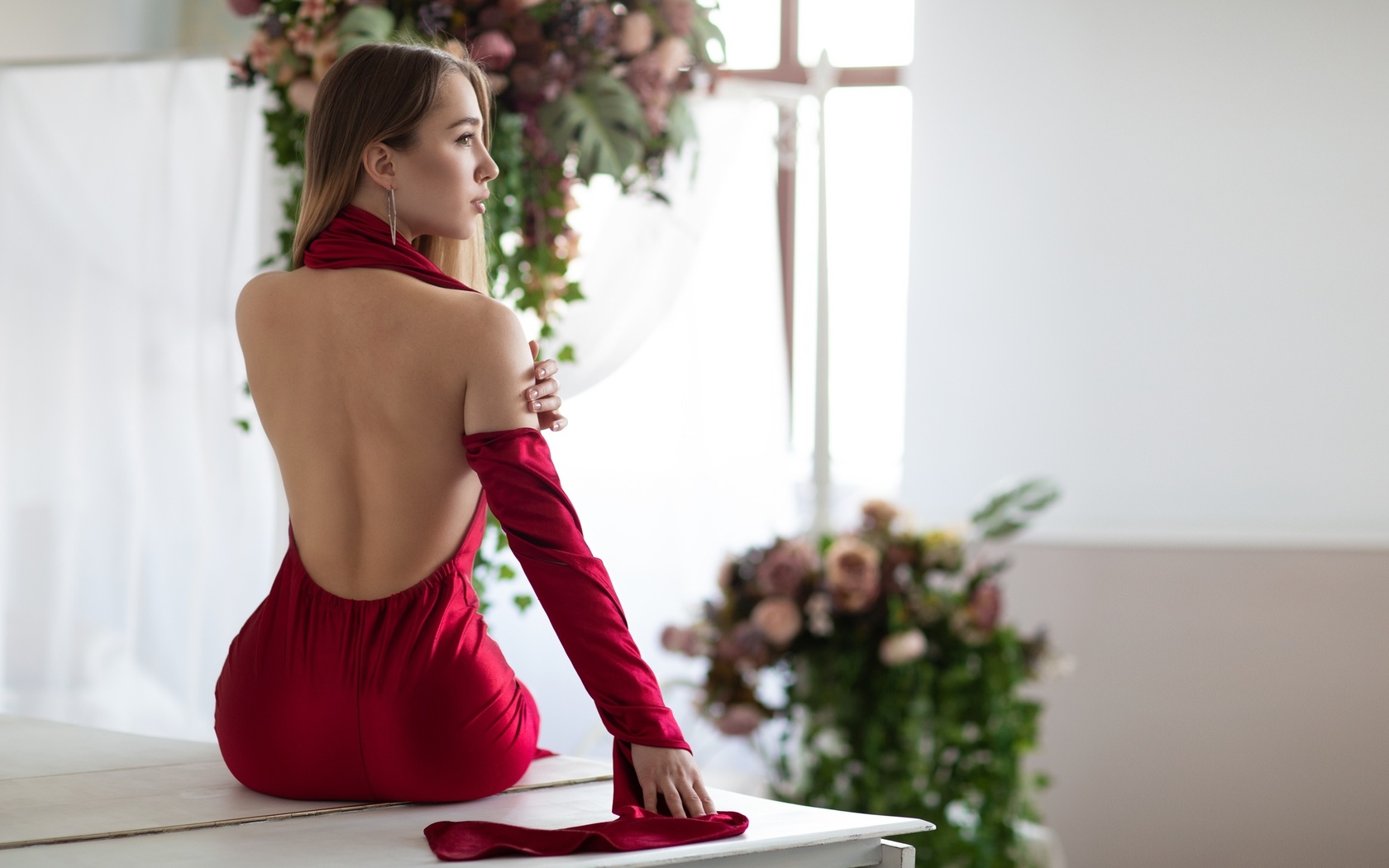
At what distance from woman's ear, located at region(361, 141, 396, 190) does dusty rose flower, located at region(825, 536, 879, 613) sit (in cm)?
157

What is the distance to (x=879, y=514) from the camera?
2.89 m

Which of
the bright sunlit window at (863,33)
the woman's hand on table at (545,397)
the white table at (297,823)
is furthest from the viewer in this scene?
the bright sunlit window at (863,33)

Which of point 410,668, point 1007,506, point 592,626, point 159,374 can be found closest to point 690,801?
point 592,626

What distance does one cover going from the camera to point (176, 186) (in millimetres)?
2975

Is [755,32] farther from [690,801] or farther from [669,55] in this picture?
[690,801]

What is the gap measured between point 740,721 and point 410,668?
1594 millimetres

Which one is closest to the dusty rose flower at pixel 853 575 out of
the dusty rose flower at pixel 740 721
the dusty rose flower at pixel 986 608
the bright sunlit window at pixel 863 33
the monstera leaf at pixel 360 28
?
the dusty rose flower at pixel 986 608

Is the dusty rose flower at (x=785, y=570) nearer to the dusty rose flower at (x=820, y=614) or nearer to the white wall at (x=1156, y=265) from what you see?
the dusty rose flower at (x=820, y=614)

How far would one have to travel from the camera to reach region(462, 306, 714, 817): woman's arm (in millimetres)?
1270

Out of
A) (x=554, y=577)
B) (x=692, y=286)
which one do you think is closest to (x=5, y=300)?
(x=692, y=286)

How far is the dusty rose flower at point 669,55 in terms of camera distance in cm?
267

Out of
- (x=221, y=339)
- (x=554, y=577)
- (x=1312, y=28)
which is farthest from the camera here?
(x=1312, y=28)

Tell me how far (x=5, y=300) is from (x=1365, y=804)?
3.39 metres

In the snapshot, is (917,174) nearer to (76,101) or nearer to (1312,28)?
(1312,28)
